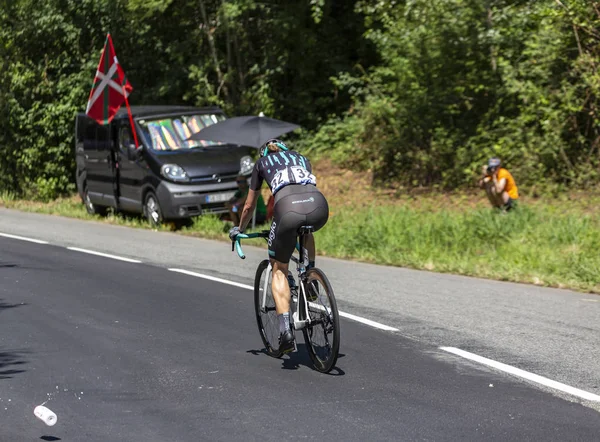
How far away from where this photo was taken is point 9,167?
28.6 m

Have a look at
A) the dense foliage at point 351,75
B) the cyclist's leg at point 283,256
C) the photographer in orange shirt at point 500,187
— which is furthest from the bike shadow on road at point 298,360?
the dense foliage at point 351,75

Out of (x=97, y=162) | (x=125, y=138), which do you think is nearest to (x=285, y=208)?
(x=125, y=138)

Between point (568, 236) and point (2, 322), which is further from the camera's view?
point (568, 236)

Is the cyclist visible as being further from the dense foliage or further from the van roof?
the van roof

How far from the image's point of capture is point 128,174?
2006 cm

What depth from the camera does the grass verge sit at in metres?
12.6

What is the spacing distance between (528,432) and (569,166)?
14.3 m

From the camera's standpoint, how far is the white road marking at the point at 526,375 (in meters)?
6.70

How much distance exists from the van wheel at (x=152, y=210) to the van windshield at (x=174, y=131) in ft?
3.02

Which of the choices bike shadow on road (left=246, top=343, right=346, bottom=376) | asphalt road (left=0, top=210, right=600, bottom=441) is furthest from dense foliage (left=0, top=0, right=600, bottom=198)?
bike shadow on road (left=246, top=343, right=346, bottom=376)

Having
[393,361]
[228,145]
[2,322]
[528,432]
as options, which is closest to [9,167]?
[228,145]

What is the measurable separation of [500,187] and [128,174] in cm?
715

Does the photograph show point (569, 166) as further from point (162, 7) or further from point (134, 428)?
point (134, 428)

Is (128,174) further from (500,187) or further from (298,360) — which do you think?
(298,360)
